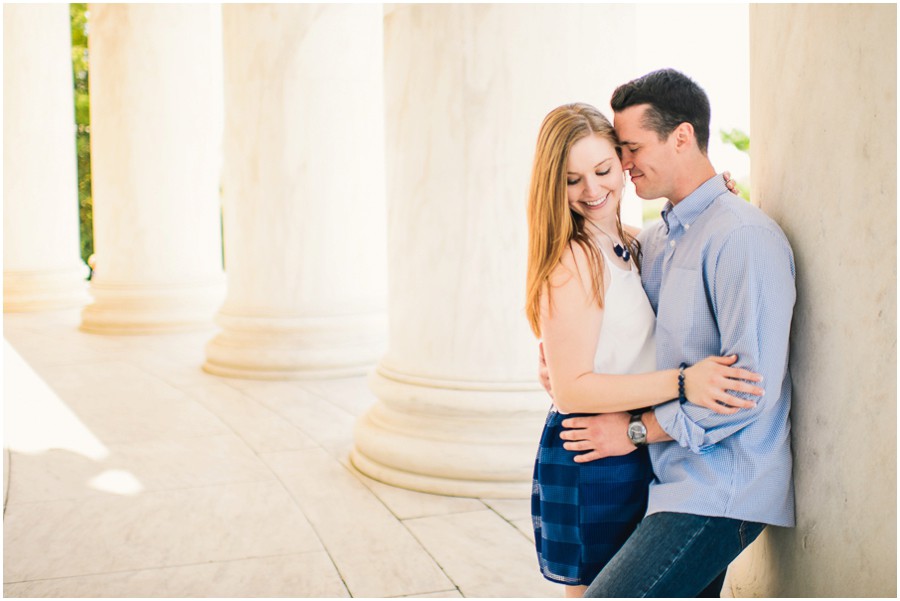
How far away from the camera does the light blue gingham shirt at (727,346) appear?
16.3 m

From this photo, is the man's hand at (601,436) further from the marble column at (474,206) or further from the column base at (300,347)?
the column base at (300,347)

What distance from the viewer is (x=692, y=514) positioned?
1669cm

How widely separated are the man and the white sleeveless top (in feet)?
2.55

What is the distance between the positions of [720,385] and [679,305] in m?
1.78

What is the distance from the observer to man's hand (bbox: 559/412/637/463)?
59.1ft

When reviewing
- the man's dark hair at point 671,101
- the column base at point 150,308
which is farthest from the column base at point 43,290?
the man's dark hair at point 671,101

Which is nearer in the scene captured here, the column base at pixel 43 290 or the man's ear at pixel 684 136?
the man's ear at pixel 684 136

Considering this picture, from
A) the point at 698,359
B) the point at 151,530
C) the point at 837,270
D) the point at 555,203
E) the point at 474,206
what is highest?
the point at 555,203

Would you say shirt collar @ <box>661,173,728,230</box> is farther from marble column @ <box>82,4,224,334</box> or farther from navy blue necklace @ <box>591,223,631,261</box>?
marble column @ <box>82,4,224,334</box>

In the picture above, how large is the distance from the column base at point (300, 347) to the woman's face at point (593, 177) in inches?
1560

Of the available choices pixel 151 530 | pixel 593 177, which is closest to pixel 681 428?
pixel 593 177

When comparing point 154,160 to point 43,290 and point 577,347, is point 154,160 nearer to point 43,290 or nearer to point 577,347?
point 43,290

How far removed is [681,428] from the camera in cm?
1680

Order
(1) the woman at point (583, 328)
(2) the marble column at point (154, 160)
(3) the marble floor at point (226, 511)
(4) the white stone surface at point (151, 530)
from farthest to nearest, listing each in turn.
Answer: (2) the marble column at point (154, 160) < (4) the white stone surface at point (151, 530) < (3) the marble floor at point (226, 511) < (1) the woman at point (583, 328)
